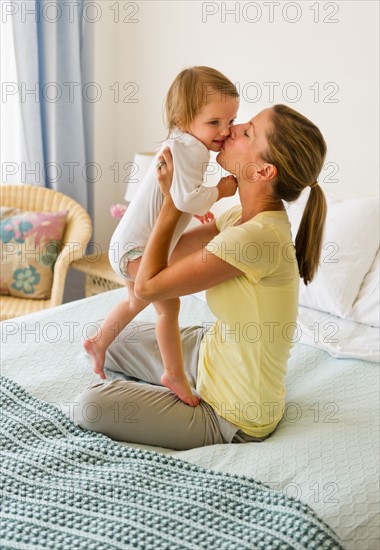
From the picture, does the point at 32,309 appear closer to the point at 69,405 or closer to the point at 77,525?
the point at 69,405

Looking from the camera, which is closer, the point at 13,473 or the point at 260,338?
the point at 13,473

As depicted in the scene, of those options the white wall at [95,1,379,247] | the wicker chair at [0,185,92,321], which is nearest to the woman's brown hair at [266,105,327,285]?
the white wall at [95,1,379,247]

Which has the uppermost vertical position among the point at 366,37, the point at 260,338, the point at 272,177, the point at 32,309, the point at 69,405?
the point at 366,37

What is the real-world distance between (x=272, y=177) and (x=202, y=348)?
0.51m

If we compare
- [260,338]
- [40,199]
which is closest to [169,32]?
[40,199]

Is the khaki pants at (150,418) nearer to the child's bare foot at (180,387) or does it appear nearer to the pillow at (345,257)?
the child's bare foot at (180,387)

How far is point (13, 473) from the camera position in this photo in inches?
59.4

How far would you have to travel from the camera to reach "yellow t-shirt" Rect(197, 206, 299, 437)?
63.2 inches

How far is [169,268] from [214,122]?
414 mm

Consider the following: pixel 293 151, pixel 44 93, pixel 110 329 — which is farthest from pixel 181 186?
pixel 44 93

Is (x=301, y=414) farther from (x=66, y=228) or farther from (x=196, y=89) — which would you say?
(x=66, y=228)

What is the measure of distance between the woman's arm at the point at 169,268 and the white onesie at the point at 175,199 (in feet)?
0.10

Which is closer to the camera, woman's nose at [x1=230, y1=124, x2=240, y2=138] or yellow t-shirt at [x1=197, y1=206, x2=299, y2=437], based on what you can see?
yellow t-shirt at [x1=197, y1=206, x2=299, y2=437]

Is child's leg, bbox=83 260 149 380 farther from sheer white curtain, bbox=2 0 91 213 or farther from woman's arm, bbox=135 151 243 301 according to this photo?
sheer white curtain, bbox=2 0 91 213
